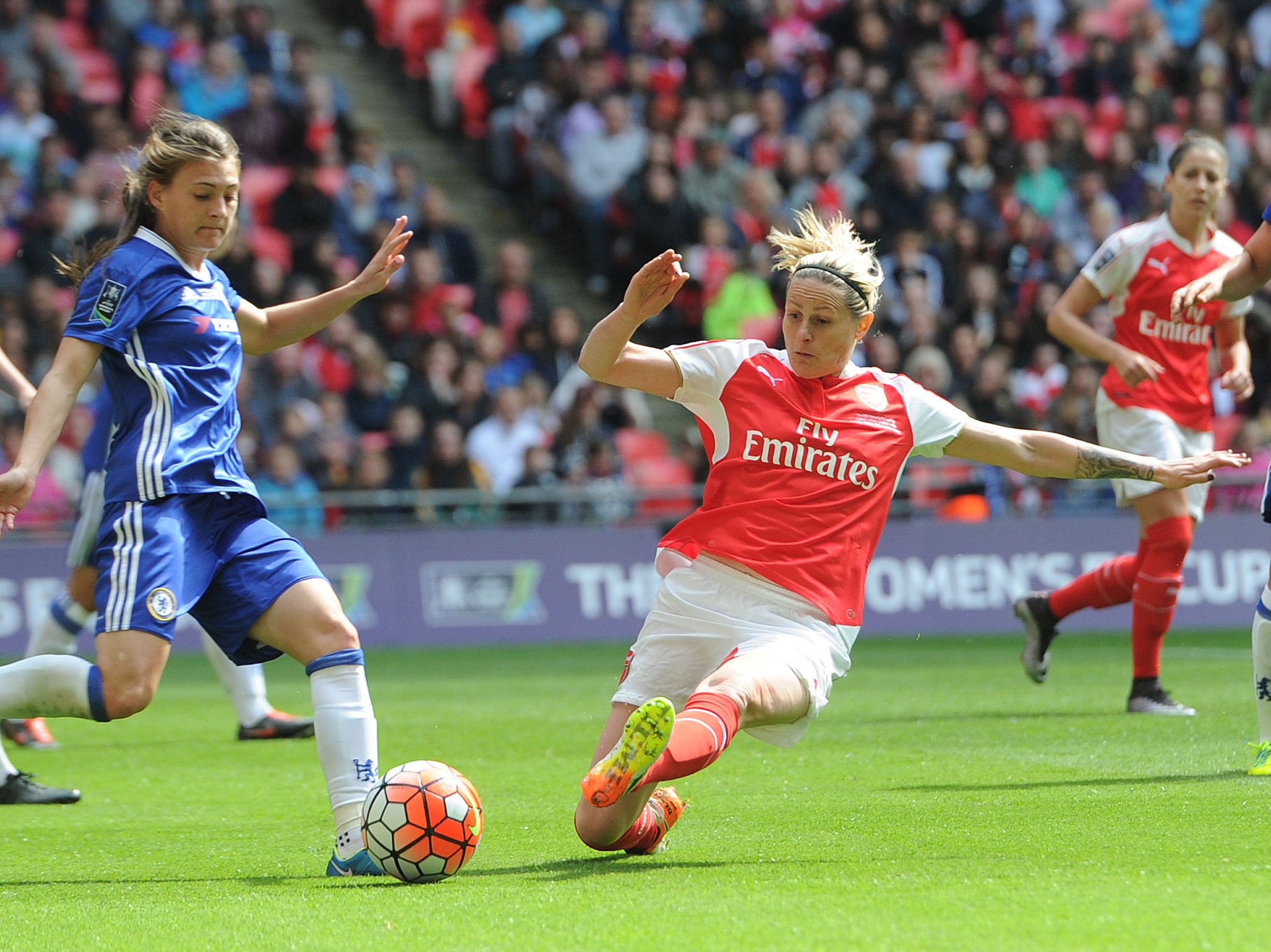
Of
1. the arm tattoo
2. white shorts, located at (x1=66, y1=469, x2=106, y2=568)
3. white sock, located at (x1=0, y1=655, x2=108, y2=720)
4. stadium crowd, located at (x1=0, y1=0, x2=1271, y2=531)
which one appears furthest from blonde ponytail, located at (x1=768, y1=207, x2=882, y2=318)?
stadium crowd, located at (x1=0, y1=0, x2=1271, y2=531)

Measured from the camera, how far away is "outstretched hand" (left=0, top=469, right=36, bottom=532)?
4797mm

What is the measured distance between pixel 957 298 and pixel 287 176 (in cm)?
668

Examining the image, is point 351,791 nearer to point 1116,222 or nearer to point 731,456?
Answer: point 731,456

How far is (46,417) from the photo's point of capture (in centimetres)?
495

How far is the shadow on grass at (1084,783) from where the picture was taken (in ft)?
19.8

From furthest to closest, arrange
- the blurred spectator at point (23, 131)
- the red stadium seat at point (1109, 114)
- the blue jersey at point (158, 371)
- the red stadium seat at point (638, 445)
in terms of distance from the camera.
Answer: the red stadium seat at point (1109, 114) < the blurred spectator at point (23, 131) < the red stadium seat at point (638, 445) < the blue jersey at point (158, 371)

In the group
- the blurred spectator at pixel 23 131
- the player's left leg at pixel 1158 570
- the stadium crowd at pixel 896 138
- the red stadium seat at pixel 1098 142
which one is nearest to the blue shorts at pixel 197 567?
the player's left leg at pixel 1158 570

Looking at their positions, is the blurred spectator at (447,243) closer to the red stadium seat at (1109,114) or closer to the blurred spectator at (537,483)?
the blurred spectator at (537,483)

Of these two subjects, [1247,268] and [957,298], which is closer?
[1247,268]

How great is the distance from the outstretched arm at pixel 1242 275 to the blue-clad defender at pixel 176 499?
3.25 metres

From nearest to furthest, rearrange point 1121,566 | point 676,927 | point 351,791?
point 676,927
point 351,791
point 1121,566

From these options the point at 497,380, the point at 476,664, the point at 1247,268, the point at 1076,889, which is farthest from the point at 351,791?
the point at 497,380

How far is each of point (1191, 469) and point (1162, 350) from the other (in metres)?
3.23

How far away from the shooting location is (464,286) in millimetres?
16891
